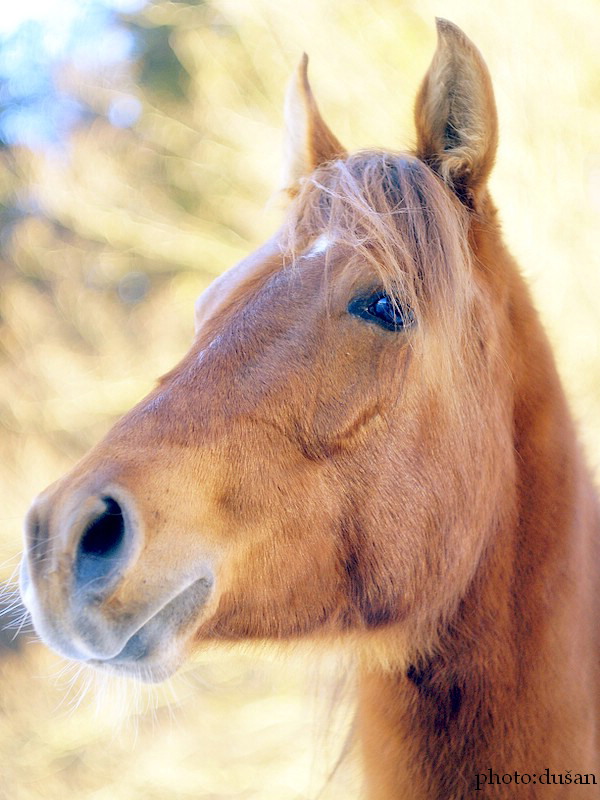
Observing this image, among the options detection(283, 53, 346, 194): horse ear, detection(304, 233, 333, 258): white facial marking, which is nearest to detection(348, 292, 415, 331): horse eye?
detection(304, 233, 333, 258): white facial marking

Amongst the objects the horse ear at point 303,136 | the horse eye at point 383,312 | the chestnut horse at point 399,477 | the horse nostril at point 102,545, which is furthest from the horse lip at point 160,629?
the horse ear at point 303,136

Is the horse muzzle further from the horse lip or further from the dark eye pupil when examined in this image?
the dark eye pupil

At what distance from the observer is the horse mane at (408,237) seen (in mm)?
1288

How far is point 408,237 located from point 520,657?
2.96 ft

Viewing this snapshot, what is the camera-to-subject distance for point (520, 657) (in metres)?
1.37

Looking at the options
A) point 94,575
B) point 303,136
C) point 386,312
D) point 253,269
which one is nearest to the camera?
point 94,575

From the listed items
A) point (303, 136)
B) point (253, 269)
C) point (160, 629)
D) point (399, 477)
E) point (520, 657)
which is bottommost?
point (520, 657)

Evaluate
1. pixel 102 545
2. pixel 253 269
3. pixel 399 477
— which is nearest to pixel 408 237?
pixel 253 269

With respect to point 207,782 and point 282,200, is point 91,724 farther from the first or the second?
point 282,200

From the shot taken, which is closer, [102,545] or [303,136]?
[102,545]

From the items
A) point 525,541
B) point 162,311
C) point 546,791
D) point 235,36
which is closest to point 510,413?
point 525,541

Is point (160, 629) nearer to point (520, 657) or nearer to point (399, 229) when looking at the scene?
point (520, 657)

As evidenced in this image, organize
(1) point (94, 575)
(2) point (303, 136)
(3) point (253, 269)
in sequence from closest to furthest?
(1) point (94, 575), (3) point (253, 269), (2) point (303, 136)

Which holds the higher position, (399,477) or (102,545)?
(102,545)
